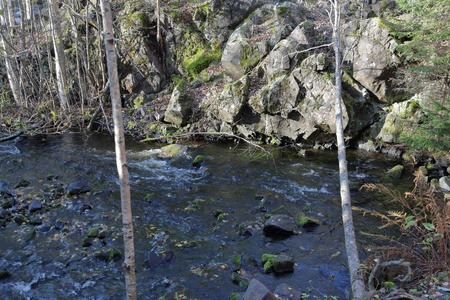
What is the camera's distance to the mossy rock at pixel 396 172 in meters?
10.7

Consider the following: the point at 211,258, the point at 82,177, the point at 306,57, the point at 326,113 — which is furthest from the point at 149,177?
the point at 306,57

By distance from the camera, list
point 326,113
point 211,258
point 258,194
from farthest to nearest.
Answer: point 326,113 < point 258,194 < point 211,258

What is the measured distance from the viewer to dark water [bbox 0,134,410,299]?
5629 millimetres

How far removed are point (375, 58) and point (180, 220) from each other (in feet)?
37.8

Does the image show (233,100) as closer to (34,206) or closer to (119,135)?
(34,206)

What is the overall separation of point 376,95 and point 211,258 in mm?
11353

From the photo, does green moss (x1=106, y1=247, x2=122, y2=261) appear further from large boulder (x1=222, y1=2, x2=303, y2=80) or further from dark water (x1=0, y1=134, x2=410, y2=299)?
large boulder (x1=222, y1=2, x2=303, y2=80)

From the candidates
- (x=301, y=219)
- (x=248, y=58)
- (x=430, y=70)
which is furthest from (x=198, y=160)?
(x=430, y=70)

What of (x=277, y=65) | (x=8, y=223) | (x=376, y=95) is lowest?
(x=8, y=223)

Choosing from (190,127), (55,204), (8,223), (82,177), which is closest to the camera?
(8,223)

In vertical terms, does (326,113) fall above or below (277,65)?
below

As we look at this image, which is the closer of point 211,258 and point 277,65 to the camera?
point 211,258

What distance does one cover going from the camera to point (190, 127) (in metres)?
15.7

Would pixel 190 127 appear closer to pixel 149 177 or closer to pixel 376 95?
pixel 149 177
